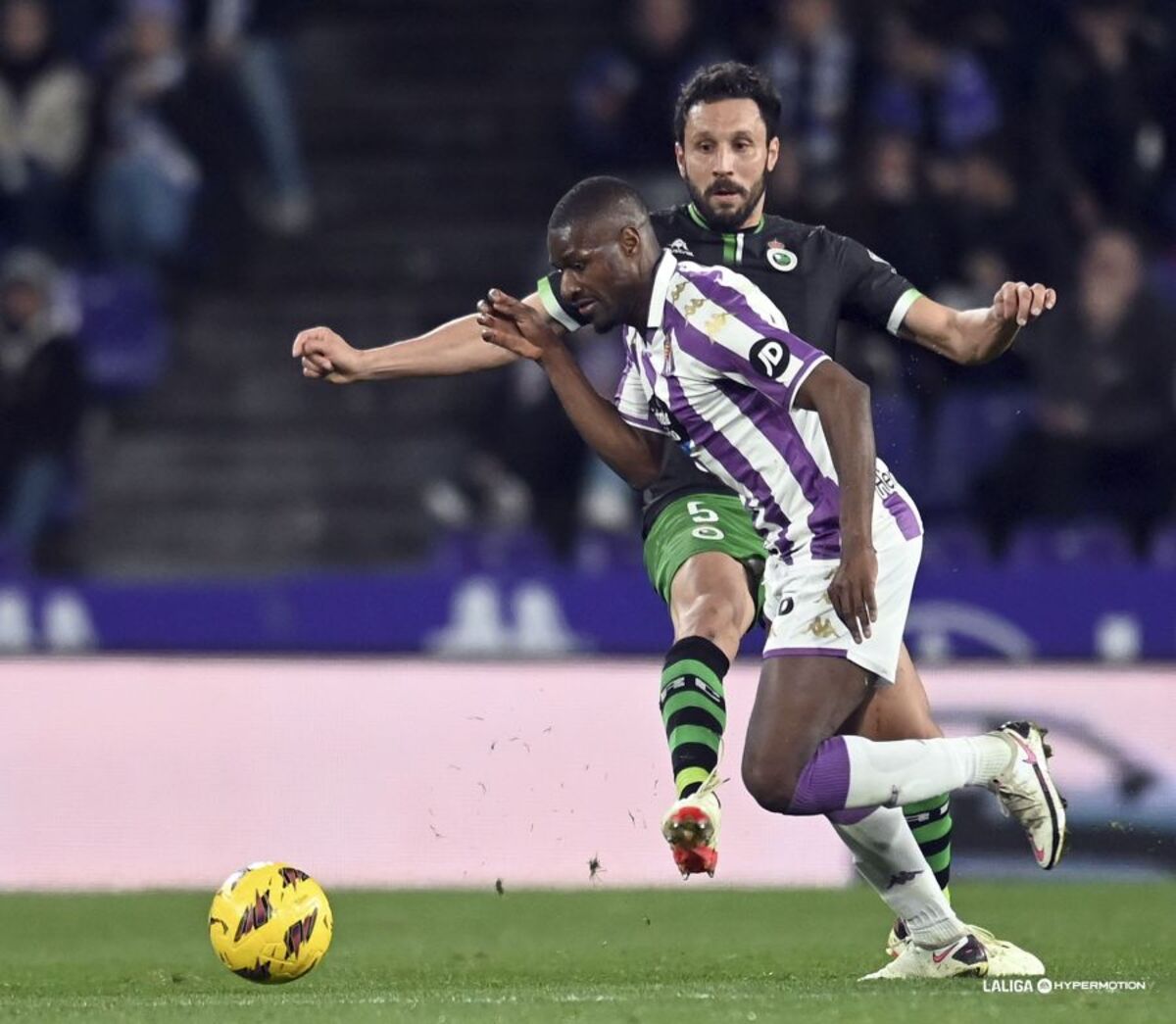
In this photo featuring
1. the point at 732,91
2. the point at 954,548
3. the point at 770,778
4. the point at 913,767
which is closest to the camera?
the point at 770,778

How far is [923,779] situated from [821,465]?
2.37ft

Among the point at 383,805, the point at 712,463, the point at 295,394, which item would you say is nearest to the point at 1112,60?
the point at 295,394

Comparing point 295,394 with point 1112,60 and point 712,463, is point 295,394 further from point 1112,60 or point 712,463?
point 712,463

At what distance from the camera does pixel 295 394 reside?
41.8 ft

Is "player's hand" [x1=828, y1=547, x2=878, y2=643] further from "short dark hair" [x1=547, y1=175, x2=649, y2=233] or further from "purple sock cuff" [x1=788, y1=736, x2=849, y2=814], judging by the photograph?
"short dark hair" [x1=547, y1=175, x2=649, y2=233]

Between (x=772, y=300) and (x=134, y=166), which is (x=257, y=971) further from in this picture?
(x=134, y=166)

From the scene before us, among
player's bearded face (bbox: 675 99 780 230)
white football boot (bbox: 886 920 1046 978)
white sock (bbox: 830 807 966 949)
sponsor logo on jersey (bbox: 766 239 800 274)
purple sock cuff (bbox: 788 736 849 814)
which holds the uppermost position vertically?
player's bearded face (bbox: 675 99 780 230)

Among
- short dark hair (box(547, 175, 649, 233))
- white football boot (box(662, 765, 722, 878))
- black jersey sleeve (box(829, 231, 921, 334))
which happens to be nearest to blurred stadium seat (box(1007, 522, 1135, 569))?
black jersey sleeve (box(829, 231, 921, 334))

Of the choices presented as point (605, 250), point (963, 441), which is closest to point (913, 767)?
point (605, 250)

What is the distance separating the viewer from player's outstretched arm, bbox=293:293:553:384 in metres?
5.85

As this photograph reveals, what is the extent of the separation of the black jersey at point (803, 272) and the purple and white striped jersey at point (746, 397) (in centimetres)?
47

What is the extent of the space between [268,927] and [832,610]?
4.70ft

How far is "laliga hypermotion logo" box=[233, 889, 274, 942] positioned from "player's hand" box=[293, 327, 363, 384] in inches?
48.8

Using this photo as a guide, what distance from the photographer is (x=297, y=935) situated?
17.8ft
